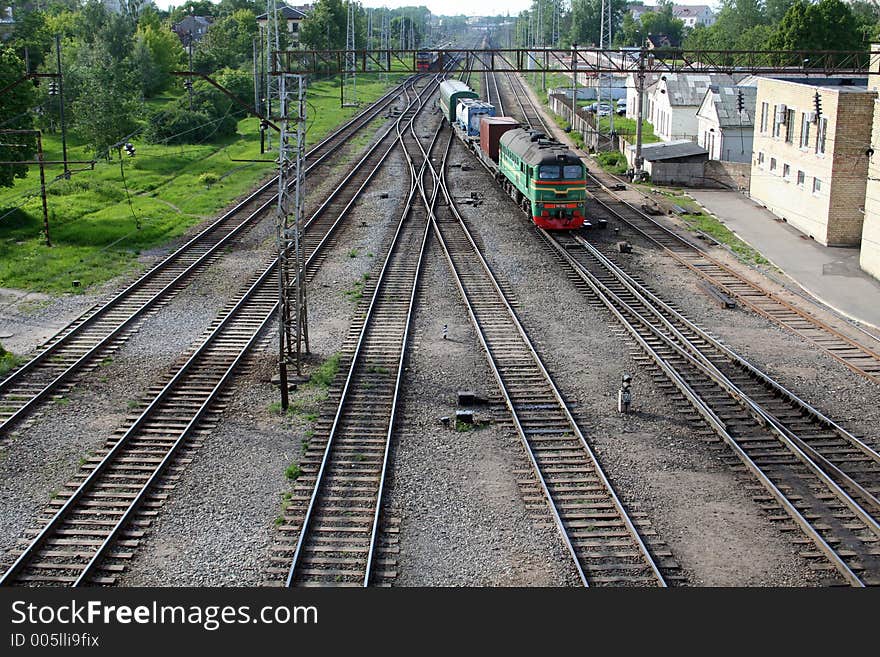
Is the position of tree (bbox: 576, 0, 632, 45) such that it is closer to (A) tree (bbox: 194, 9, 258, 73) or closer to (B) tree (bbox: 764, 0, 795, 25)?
(B) tree (bbox: 764, 0, 795, 25)

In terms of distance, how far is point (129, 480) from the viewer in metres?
15.6

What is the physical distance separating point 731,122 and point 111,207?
95.5 ft

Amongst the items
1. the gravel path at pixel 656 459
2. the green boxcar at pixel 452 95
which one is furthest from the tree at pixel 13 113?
the green boxcar at pixel 452 95

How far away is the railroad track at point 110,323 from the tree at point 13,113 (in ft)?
21.4

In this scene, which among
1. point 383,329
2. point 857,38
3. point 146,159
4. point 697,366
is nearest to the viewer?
point 697,366

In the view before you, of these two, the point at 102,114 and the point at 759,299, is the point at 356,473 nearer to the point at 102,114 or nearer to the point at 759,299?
the point at 759,299

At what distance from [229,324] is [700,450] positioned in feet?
40.1

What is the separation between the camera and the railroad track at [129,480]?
512 inches

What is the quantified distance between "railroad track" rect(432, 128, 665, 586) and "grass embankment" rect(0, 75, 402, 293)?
9630 mm

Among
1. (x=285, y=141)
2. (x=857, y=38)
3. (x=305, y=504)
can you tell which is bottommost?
(x=305, y=504)

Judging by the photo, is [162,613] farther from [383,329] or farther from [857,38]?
[857,38]

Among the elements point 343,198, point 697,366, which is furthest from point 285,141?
point 343,198

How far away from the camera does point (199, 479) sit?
15664 millimetres

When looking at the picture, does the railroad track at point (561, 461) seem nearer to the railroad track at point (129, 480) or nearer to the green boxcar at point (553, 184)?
the railroad track at point (129, 480)
